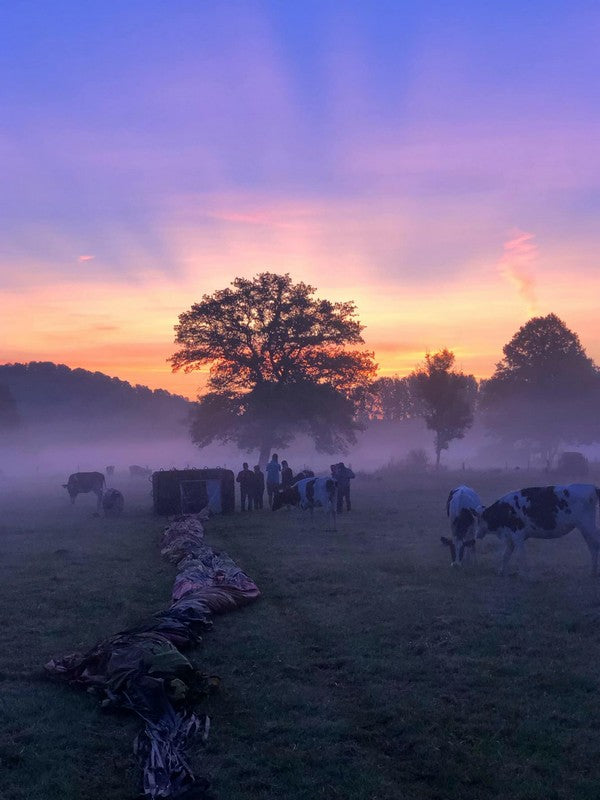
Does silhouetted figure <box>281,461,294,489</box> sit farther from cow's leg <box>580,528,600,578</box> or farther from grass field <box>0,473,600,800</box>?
cow's leg <box>580,528,600,578</box>

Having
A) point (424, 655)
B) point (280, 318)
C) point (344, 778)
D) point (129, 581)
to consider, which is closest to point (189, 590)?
point (129, 581)

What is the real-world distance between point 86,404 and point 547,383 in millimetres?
106090

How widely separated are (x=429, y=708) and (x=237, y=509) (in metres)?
24.5

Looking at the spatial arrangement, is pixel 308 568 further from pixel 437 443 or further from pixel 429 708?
pixel 437 443

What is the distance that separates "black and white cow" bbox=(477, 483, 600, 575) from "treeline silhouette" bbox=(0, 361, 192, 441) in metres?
112

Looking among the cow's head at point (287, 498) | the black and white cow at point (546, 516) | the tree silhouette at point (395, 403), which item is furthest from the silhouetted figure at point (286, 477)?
the tree silhouette at point (395, 403)

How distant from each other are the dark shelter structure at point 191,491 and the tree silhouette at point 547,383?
32.5 m

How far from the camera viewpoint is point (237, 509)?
31.7m

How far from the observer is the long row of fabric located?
6.27 metres

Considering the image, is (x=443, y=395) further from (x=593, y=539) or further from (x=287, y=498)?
(x=593, y=539)

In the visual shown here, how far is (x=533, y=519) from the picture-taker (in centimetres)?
1508

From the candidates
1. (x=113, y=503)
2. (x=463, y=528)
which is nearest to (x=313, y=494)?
(x=113, y=503)

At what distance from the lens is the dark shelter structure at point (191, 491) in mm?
28781

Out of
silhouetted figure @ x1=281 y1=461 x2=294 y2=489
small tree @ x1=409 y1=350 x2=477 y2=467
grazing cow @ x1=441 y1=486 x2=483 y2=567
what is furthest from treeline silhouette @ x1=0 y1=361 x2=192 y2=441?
grazing cow @ x1=441 y1=486 x2=483 y2=567
